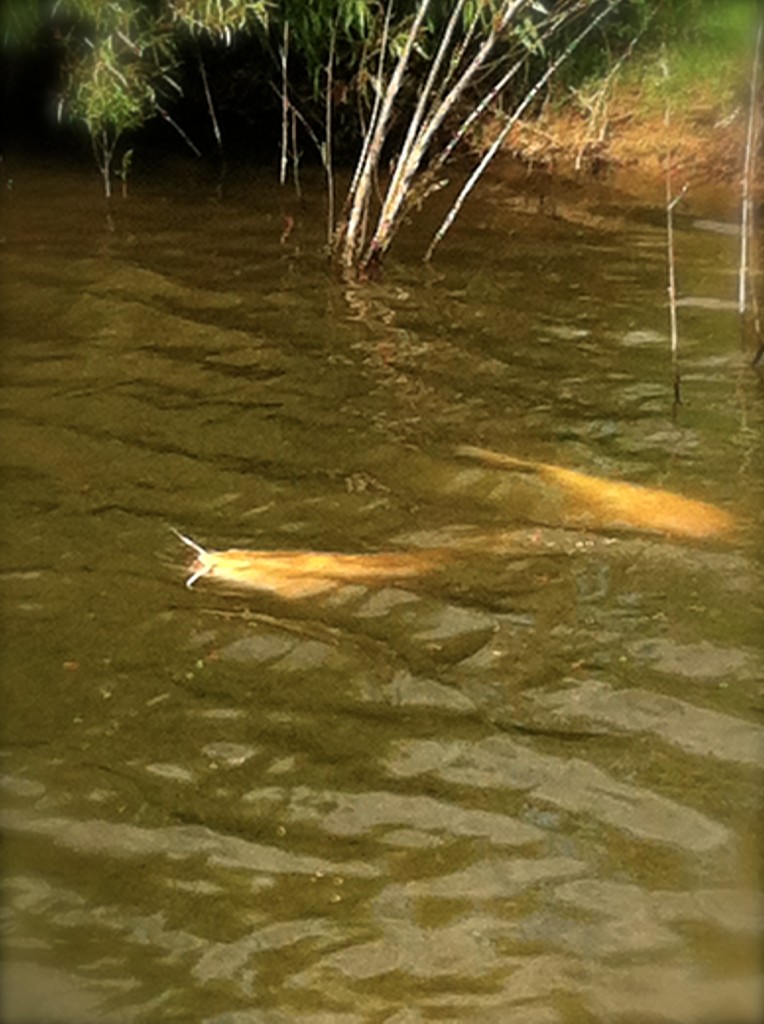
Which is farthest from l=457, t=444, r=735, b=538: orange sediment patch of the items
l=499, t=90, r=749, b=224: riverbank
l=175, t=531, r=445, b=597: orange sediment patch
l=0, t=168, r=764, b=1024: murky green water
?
l=499, t=90, r=749, b=224: riverbank

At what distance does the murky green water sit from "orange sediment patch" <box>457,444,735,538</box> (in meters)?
0.08

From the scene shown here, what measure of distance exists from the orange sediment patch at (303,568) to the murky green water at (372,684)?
0.21 ft

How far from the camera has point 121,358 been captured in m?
5.46

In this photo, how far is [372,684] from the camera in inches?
133

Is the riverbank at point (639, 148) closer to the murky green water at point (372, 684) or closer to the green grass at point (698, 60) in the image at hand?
the green grass at point (698, 60)

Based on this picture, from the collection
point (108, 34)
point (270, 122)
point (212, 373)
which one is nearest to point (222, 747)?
point (212, 373)

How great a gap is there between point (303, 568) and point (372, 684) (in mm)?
605

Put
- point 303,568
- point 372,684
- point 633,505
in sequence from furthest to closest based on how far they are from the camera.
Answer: point 633,505, point 303,568, point 372,684

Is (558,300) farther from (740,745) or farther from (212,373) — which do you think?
(740,745)


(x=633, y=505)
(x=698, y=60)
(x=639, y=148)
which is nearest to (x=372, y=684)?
(x=633, y=505)

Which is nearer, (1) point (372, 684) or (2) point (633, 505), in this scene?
(1) point (372, 684)

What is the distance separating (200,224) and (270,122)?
2071 millimetres

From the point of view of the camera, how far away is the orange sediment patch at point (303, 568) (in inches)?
151

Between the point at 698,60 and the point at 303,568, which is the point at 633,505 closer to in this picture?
the point at 303,568
